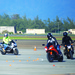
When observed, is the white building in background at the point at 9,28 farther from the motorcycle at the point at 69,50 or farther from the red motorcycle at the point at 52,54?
→ the red motorcycle at the point at 52,54

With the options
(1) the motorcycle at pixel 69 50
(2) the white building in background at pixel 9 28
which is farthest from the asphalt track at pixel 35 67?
(2) the white building in background at pixel 9 28

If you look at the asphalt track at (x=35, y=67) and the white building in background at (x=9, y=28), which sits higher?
the white building in background at (x=9, y=28)

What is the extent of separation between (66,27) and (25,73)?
17076 cm

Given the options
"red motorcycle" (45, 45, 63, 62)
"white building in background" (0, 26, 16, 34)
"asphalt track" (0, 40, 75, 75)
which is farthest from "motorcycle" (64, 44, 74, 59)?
"white building in background" (0, 26, 16, 34)

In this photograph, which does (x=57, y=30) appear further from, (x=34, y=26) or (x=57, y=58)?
(x=57, y=58)

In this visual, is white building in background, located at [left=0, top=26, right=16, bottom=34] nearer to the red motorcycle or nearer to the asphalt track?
the asphalt track

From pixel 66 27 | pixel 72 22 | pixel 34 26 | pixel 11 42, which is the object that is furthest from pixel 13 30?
pixel 11 42

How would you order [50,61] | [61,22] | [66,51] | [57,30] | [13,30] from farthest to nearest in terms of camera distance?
1. [61,22]
2. [57,30]
3. [13,30]
4. [66,51]
5. [50,61]

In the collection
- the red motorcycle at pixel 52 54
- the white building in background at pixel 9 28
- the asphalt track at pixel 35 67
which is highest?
the white building in background at pixel 9 28

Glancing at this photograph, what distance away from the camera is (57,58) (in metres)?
16.7

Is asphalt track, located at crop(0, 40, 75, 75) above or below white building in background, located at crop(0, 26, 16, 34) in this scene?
below

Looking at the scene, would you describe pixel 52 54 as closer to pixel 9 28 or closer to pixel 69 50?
pixel 69 50

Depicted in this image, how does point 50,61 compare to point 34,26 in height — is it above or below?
below

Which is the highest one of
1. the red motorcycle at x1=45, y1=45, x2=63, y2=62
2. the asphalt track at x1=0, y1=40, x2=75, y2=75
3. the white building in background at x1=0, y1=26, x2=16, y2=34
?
the white building in background at x1=0, y1=26, x2=16, y2=34
